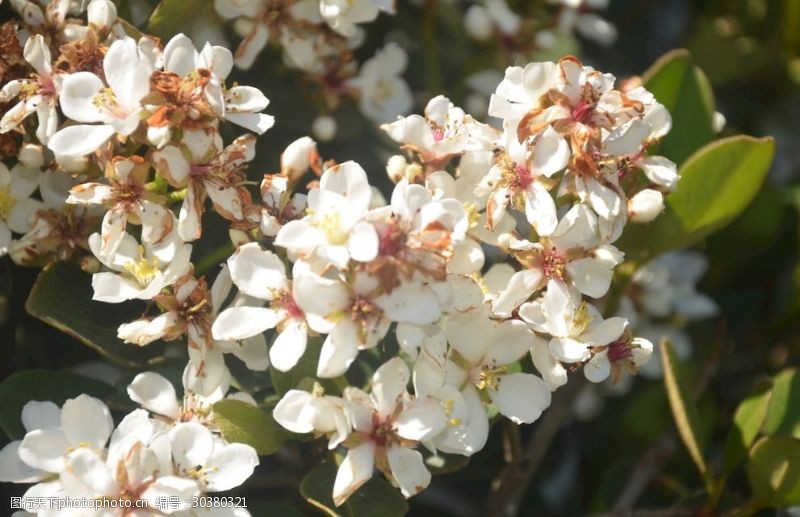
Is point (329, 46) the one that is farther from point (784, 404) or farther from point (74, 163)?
point (784, 404)

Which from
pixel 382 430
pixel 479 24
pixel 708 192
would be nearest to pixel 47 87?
pixel 382 430

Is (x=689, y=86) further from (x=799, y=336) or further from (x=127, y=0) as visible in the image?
(x=127, y=0)

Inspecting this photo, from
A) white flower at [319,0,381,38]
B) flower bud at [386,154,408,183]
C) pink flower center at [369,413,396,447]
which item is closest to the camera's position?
pink flower center at [369,413,396,447]

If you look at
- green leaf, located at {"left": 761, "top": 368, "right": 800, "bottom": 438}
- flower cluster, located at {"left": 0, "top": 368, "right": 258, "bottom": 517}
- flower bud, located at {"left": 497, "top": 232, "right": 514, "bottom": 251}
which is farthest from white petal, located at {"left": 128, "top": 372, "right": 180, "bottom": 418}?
green leaf, located at {"left": 761, "top": 368, "right": 800, "bottom": 438}

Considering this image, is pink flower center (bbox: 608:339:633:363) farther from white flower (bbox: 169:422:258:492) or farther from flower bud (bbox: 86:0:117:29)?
flower bud (bbox: 86:0:117:29)

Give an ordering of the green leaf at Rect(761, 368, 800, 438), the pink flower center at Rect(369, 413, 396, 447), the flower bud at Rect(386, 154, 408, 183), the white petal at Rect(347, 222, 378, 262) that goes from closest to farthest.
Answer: the white petal at Rect(347, 222, 378, 262) < the pink flower center at Rect(369, 413, 396, 447) < the flower bud at Rect(386, 154, 408, 183) < the green leaf at Rect(761, 368, 800, 438)

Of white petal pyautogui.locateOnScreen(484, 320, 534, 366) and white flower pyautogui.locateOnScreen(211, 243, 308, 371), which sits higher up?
white flower pyautogui.locateOnScreen(211, 243, 308, 371)

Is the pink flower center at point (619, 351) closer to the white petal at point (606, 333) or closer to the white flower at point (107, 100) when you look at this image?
the white petal at point (606, 333)
